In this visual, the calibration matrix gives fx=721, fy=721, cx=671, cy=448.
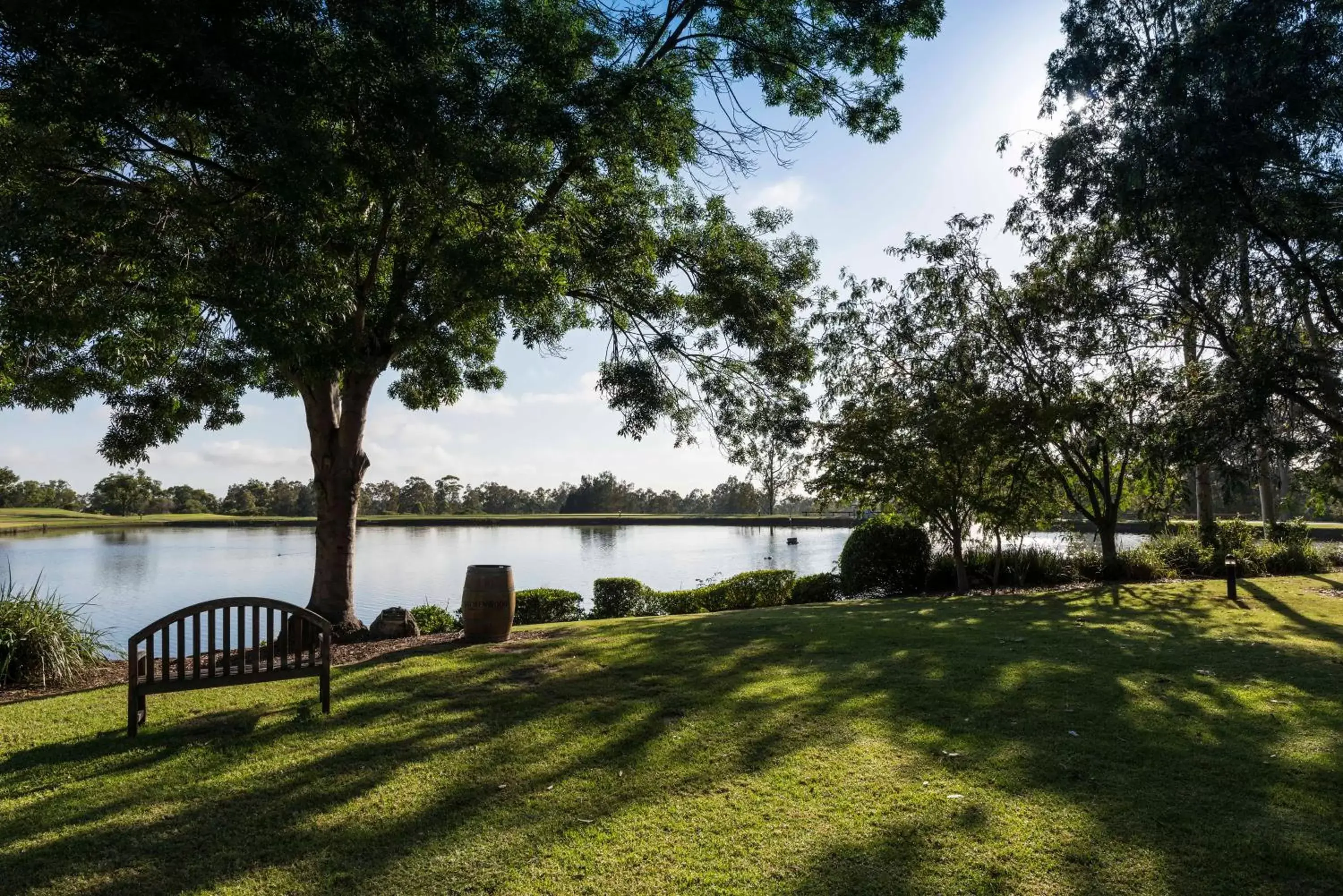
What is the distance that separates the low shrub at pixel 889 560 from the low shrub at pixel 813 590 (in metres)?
0.49

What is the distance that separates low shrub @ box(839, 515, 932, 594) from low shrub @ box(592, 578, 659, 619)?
4.91 m

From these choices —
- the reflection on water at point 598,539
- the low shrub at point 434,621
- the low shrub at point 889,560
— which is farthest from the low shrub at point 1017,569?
the reflection on water at point 598,539

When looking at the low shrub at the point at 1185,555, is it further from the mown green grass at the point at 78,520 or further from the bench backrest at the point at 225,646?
the mown green grass at the point at 78,520

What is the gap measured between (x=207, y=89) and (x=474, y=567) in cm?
537

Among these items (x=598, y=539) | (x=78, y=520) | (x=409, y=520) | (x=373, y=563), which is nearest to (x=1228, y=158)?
(x=373, y=563)

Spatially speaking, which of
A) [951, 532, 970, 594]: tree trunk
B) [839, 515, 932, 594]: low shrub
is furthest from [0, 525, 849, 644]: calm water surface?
[951, 532, 970, 594]: tree trunk

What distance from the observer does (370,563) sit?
91.4ft

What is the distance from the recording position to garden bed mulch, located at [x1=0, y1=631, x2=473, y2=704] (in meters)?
6.86

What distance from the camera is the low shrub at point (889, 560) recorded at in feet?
52.8

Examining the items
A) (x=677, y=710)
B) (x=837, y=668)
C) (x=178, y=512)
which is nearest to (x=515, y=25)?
(x=677, y=710)

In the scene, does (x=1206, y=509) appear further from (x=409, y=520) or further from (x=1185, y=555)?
(x=409, y=520)

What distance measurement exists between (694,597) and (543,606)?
3.26 meters

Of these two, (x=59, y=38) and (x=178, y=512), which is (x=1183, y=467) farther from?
(x=178, y=512)

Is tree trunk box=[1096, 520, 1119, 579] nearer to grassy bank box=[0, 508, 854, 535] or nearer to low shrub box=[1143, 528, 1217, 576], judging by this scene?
low shrub box=[1143, 528, 1217, 576]
